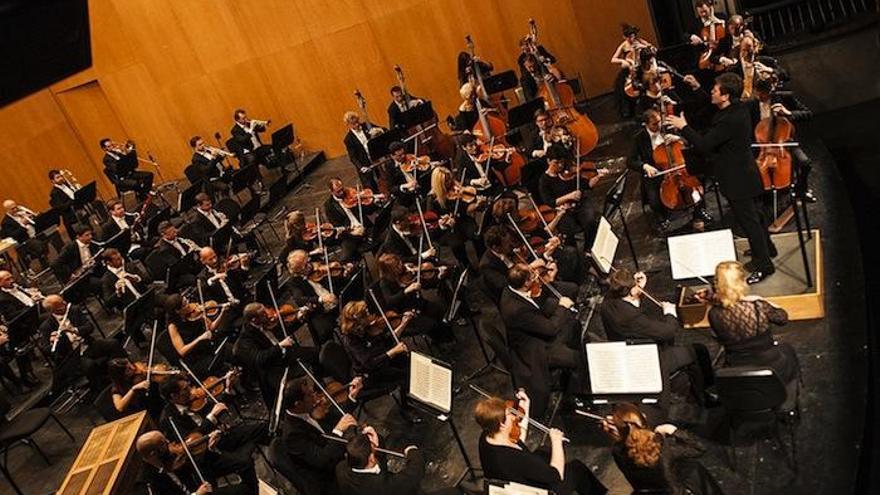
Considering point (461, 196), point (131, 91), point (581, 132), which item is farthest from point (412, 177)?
point (131, 91)

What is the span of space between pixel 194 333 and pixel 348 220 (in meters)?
2.24

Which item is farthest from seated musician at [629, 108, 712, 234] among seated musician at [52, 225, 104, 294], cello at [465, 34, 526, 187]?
seated musician at [52, 225, 104, 294]

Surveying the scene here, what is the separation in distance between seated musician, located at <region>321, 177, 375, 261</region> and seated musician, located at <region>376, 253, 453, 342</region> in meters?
1.66

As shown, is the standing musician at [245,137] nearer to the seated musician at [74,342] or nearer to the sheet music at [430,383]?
the seated musician at [74,342]

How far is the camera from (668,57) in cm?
870

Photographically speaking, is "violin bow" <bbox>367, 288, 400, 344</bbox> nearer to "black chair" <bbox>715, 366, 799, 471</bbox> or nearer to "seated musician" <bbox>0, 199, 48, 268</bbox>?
"black chair" <bbox>715, 366, 799, 471</bbox>

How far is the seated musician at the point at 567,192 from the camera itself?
731 cm

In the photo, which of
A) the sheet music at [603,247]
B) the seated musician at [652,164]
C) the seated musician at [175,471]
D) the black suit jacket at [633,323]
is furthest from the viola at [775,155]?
the seated musician at [175,471]

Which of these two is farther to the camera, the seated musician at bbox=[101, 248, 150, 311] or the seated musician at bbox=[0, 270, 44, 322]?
the seated musician at bbox=[0, 270, 44, 322]

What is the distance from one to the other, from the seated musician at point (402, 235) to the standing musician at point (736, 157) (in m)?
2.93

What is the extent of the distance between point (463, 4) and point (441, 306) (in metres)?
7.30

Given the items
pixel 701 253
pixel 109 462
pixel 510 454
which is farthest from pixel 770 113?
pixel 109 462

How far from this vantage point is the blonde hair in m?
4.30

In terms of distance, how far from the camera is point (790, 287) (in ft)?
19.0
